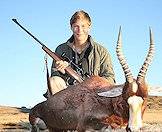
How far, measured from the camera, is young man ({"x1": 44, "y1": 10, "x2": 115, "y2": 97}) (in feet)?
32.1

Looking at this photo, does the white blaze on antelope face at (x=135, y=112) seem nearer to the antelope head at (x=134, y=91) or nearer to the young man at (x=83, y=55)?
the antelope head at (x=134, y=91)

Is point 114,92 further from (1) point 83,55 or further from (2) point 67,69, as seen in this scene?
(1) point 83,55

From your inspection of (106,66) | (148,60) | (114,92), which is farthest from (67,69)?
(148,60)

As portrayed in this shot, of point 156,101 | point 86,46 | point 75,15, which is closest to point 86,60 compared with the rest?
point 86,46

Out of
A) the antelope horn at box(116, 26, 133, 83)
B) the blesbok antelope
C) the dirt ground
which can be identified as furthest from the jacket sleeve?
the antelope horn at box(116, 26, 133, 83)

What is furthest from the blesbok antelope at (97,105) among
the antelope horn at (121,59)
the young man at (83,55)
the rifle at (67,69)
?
the young man at (83,55)

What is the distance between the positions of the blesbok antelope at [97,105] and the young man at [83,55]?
0.94m

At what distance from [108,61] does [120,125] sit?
2.21 meters

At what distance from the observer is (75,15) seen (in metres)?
9.84

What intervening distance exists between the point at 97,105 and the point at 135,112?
106 cm

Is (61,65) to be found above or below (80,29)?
below

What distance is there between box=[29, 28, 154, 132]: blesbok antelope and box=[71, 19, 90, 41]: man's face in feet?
4.01

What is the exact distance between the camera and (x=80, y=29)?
9750 mm

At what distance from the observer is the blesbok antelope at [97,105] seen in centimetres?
754
